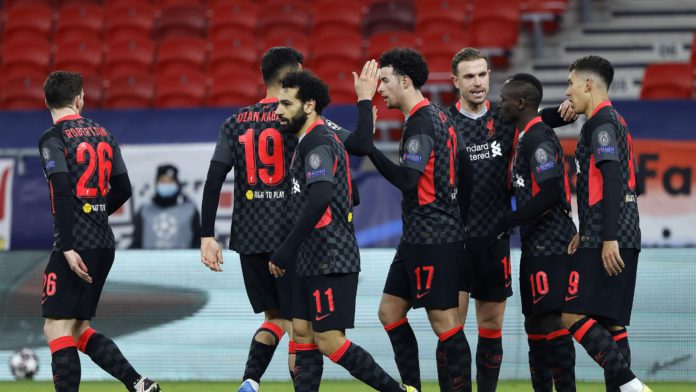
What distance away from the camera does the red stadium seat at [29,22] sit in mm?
16781

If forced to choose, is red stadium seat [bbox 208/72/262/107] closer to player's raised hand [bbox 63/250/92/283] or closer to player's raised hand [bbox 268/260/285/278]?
player's raised hand [bbox 63/250/92/283]

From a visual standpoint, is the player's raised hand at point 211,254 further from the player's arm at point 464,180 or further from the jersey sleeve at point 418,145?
the player's arm at point 464,180

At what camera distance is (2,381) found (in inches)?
370

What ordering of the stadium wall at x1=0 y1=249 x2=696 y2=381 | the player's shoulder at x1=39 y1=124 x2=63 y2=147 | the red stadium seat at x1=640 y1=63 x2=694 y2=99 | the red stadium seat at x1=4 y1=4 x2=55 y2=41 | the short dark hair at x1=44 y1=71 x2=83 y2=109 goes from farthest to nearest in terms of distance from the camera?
the red stadium seat at x1=4 y1=4 x2=55 y2=41, the red stadium seat at x1=640 y1=63 x2=694 y2=99, the stadium wall at x1=0 y1=249 x2=696 y2=381, the short dark hair at x1=44 y1=71 x2=83 y2=109, the player's shoulder at x1=39 y1=124 x2=63 y2=147

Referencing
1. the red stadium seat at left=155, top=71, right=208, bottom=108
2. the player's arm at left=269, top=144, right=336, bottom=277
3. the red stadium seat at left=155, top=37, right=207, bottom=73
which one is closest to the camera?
the player's arm at left=269, top=144, right=336, bottom=277

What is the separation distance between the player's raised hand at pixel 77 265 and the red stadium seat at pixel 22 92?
8376mm

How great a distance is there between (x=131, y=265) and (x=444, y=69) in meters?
5.72

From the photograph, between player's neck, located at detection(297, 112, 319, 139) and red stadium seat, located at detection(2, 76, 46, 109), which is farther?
red stadium seat, located at detection(2, 76, 46, 109)

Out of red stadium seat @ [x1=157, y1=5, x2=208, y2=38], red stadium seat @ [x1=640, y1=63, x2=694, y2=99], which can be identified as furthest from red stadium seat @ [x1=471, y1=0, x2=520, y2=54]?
red stadium seat @ [x1=157, y1=5, x2=208, y2=38]

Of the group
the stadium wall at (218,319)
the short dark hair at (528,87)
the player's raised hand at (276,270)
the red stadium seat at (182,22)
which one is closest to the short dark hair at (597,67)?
the short dark hair at (528,87)

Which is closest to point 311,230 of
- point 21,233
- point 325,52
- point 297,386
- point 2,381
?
point 297,386

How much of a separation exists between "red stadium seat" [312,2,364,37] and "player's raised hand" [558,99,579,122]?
8716mm

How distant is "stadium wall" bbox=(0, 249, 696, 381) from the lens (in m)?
9.09

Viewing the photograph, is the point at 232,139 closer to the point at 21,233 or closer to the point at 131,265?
the point at 131,265
